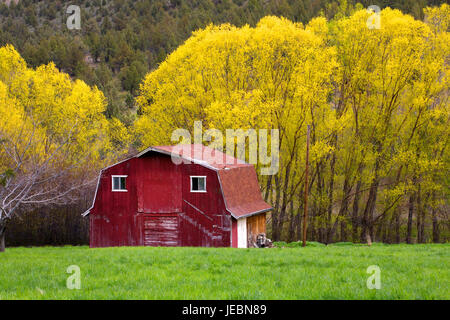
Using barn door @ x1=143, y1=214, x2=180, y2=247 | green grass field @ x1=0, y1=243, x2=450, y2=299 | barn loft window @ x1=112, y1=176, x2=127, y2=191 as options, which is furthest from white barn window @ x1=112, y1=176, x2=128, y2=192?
green grass field @ x1=0, y1=243, x2=450, y2=299

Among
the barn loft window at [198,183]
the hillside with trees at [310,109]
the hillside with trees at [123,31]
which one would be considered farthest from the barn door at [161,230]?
the hillside with trees at [123,31]

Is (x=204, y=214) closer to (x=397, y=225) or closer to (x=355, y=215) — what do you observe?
(x=355, y=215)

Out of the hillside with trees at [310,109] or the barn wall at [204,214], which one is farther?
the hillside with trees at [310,109]

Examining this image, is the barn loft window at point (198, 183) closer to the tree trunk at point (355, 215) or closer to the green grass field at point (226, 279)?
the green grass field at point (226, 279)

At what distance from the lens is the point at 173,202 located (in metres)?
30.7

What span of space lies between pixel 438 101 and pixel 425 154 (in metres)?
5.52

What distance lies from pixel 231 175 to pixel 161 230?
17.6ft

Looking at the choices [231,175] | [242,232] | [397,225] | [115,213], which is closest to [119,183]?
[115,213]

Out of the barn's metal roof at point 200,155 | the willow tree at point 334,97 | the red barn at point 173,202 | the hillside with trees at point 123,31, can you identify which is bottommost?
the red barn at point 173,202

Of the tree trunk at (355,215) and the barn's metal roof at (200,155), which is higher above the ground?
the barn's metal roof at (200,155)

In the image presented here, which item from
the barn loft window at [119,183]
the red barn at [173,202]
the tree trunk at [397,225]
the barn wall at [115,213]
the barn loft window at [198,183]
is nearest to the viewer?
the red barn at [173,202]

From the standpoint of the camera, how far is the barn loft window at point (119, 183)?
32.1 meters

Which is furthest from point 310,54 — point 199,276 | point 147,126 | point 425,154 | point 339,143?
point 199,276
